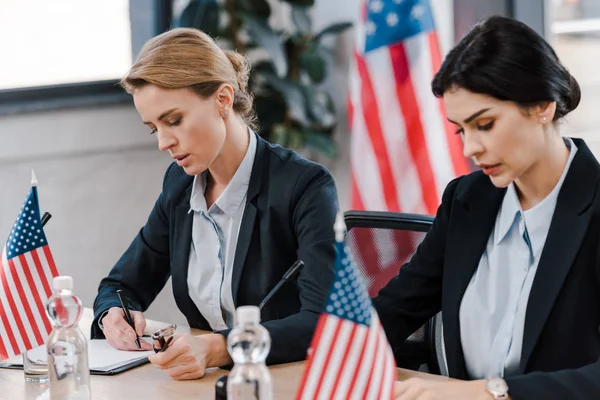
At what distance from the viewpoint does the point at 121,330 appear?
6.64 ft

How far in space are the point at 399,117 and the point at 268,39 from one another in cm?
58

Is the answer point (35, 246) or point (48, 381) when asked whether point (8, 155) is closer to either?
point (35, 246)

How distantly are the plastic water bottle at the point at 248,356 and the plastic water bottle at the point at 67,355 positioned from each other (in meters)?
0.38

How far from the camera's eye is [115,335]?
2.01 meters

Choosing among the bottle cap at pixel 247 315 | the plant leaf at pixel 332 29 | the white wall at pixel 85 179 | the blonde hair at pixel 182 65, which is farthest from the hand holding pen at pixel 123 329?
the plant leaf at pixel 332 29

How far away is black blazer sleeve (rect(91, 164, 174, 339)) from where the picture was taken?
90.8 inches

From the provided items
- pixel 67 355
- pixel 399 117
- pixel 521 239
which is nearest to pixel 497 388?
pixel 521 239

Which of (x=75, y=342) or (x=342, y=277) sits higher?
(x=342, y=277)

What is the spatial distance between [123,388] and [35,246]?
1.30ft

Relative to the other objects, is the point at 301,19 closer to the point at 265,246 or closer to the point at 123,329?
the point at 265,246

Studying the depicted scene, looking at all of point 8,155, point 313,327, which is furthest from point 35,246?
point 8,155

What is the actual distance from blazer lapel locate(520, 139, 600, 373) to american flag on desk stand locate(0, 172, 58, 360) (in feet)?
3.13

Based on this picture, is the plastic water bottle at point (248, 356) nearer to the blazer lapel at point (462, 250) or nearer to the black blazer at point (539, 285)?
the black blazer at point (539, 285)

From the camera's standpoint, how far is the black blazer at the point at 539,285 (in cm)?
168
